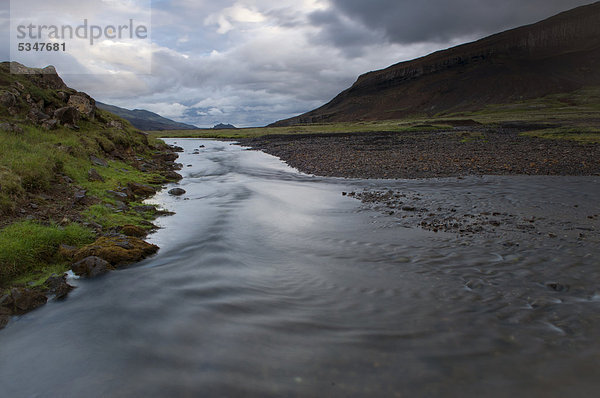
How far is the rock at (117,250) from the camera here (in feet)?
31.1

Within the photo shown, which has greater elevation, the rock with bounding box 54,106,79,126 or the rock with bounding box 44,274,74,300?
the rock with bounding box 54,106,79,126

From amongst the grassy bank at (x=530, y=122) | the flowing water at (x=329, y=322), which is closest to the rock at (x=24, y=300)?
the flowing water at (x=329, y=322)

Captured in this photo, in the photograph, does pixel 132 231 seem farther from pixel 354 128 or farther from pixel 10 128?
pixel 354 128

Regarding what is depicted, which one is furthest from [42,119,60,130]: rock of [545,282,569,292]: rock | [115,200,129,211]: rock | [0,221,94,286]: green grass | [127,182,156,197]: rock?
[545,282,569,292]: rock

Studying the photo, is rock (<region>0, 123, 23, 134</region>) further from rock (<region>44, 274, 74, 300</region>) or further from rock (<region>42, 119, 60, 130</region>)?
rock (<region>44, 274, 74, 300</region>)

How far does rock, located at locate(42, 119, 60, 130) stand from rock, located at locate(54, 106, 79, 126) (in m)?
1.30

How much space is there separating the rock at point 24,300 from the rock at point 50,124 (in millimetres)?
19939

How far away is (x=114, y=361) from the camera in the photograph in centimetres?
588

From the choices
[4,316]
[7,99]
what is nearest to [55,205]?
[4,316]

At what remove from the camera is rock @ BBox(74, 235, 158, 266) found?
9477 mm

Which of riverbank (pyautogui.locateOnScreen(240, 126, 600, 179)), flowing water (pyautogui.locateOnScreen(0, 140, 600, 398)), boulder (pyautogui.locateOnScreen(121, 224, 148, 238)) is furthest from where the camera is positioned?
riverbank (pyautogui.locateOnScreen(240, 126, 600, 179))

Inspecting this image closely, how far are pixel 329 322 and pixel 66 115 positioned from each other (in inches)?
1129

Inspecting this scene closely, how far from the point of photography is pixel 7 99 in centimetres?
2172

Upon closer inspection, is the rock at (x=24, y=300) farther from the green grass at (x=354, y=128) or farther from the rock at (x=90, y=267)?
the green grass at (x=354, y=128)
